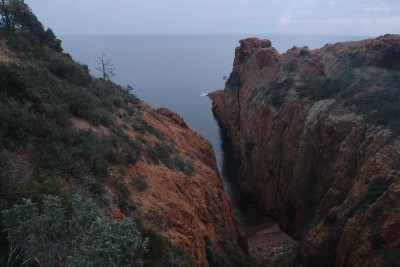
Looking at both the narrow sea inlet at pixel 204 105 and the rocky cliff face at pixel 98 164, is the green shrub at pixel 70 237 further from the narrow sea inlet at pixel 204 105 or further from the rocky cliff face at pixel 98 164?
the narrow sea inlet at pixel 204 105

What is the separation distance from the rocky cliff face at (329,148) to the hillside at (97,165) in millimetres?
5655

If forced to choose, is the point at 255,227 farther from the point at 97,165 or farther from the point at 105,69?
the point at 105,69

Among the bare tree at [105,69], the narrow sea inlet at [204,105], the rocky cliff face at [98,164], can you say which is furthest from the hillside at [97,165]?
the bare tree at [105,69]

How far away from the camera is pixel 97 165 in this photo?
1314cm

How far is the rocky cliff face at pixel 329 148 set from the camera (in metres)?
16.0

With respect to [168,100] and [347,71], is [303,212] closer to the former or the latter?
[347,71]

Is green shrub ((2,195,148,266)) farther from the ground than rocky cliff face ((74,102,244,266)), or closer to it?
farther from the ground

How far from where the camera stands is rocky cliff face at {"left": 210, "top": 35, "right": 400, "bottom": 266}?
1598 cm

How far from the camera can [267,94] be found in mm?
37094

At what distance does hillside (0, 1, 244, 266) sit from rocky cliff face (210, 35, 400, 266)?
18.6 ft

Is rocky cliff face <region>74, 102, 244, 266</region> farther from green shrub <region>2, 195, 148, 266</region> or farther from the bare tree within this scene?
the bare tree

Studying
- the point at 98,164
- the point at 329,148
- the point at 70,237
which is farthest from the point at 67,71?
the point at 329,148

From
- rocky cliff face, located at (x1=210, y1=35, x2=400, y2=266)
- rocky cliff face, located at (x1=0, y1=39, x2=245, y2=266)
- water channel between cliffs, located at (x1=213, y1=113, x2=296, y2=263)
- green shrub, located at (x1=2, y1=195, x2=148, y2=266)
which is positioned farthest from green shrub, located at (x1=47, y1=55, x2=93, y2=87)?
green shrub, located at (x1=2, y1=195, x2=148, y2=266)

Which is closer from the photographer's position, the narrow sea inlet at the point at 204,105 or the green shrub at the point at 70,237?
the green shrub at the point at 70,237
